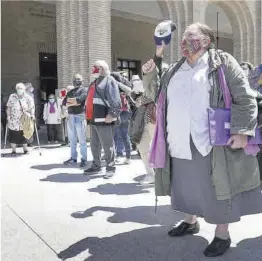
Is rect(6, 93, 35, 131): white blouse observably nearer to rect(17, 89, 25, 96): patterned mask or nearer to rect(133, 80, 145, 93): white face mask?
rect(17, 89, 25, 96): patterned mask

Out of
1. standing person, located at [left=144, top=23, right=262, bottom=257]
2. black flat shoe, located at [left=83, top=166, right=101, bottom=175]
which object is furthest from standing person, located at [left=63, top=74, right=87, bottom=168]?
standing person, located at [left=144, top=23, right=262, bottom=257]

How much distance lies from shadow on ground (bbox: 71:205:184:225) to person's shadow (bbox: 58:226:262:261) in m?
0.42

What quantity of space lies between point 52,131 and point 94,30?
3.36 meters

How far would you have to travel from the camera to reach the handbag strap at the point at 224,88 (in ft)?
10.9

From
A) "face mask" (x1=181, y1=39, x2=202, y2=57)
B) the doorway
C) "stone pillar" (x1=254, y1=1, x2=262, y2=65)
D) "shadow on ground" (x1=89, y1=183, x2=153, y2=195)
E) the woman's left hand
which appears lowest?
"shadow on ground" (x1=89, y1=183, x2=153, y2=195)

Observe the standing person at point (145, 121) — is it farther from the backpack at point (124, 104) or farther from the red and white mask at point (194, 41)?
the red and white mask at point (194, 41)

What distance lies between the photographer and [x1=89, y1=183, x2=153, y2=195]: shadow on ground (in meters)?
5.88

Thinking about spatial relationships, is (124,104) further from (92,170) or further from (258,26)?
(258,26)

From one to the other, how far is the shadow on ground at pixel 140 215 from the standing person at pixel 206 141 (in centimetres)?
88

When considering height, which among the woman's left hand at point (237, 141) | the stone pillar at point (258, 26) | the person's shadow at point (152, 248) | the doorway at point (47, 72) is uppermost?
the stone pillar at point (258, 26)

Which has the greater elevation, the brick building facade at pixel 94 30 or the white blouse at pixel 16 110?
the brick building facade at pixel 94 30

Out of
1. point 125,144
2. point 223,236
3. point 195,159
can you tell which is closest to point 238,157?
point 195,159

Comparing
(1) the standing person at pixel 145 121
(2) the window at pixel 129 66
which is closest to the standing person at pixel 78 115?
(1) the standing person at pixel 145 121

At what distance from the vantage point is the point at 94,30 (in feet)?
42.2
